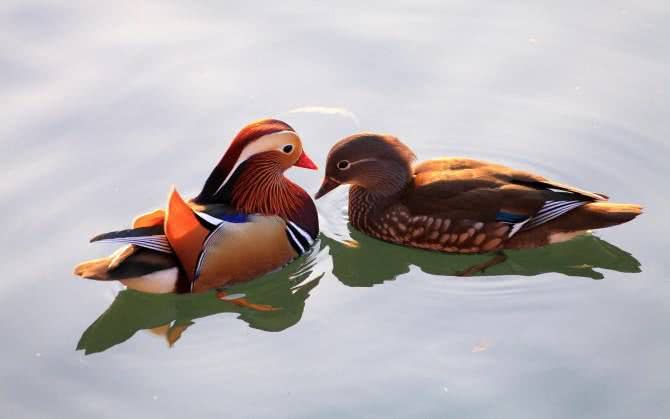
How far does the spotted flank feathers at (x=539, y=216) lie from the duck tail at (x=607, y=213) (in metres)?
0.06

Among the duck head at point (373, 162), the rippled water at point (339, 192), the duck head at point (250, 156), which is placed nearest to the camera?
the rippled water at point (339, 192)

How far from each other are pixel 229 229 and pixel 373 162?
3.11ft

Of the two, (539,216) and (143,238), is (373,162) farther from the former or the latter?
(143,238)

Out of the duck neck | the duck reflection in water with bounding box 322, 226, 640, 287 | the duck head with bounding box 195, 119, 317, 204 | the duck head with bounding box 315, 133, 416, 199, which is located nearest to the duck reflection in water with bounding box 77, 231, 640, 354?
the duck reflection in water with bounding box 322, 226, 640, 287

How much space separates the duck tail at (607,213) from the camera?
5.94m

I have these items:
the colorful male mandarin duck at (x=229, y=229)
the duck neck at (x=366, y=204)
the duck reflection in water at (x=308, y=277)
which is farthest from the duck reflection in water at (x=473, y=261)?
the colorful male mandarin duck at (x=229, y=229)

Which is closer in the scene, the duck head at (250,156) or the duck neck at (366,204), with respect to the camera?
the duck head at (250,156)

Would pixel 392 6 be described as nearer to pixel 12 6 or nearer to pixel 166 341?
pixel 12 6

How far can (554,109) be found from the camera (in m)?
7.09

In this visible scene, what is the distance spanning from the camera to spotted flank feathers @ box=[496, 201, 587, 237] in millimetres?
5973

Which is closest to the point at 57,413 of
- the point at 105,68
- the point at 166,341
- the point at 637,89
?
the point at 166,341

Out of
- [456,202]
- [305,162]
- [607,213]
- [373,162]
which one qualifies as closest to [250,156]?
[305,162]

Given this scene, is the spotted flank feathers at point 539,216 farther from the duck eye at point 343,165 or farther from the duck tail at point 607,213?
the duck eye at point 343,165

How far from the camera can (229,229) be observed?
579 cm
